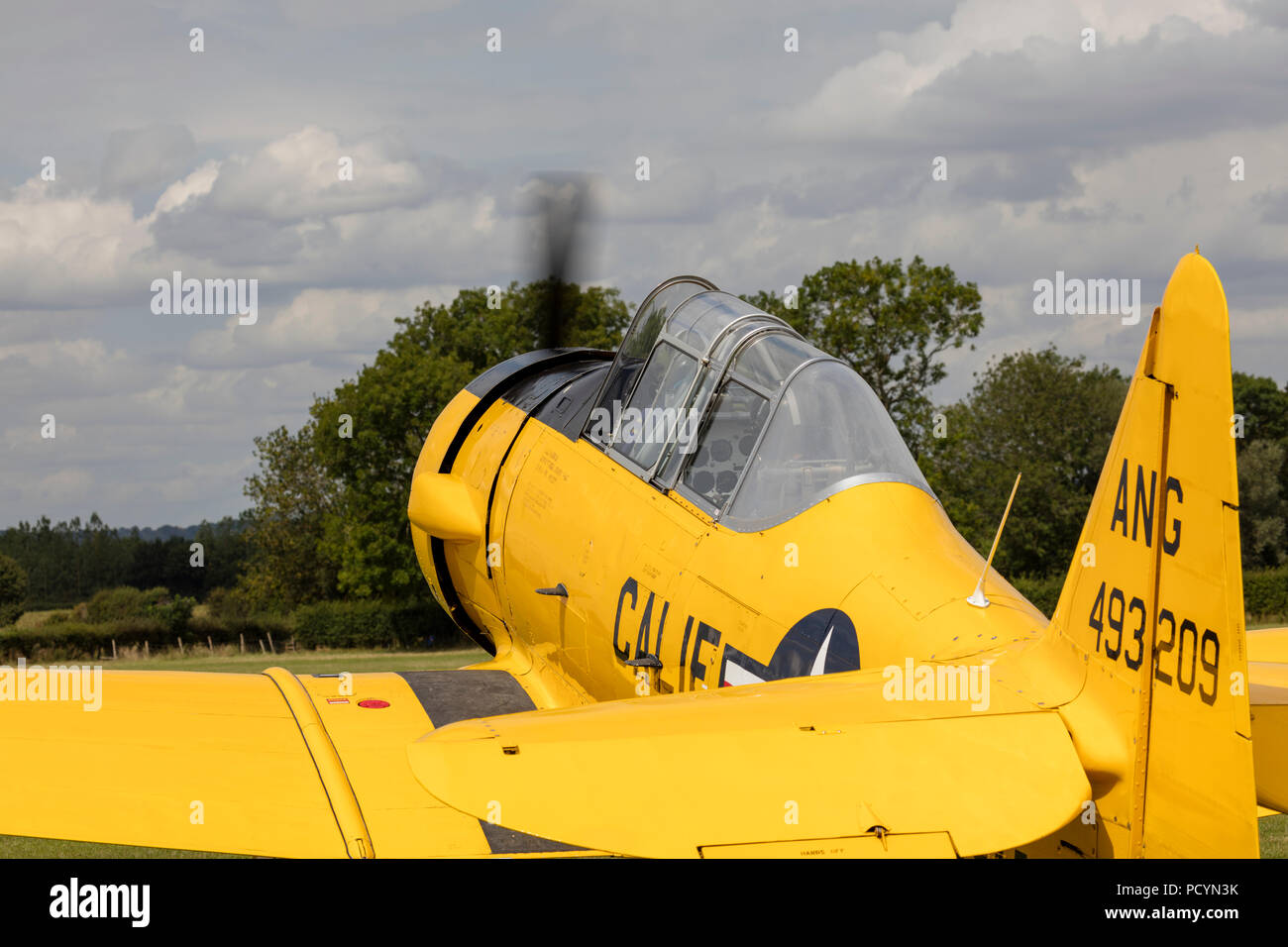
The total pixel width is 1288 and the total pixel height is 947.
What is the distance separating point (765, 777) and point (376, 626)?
33.2 meters

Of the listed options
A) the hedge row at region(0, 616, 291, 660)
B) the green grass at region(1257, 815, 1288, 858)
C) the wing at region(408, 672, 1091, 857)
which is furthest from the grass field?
the wing at region(408, 672, 1091, 857)

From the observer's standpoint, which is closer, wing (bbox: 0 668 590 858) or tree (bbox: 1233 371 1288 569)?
wing (bbox: 0 668 590 858)

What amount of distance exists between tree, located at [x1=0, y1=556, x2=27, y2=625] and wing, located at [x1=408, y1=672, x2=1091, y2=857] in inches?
1521

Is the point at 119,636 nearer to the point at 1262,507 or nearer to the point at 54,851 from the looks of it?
the point at 54,851

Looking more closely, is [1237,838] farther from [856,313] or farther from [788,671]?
[856,313]

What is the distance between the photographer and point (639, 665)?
17.1 ft

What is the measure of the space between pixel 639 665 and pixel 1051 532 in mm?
38581

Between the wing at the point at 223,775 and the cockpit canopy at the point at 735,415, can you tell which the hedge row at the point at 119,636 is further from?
the cockpit canopy at the point at 735,415

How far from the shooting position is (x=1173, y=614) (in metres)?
3.01

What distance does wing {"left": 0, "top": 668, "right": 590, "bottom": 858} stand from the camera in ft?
14.9

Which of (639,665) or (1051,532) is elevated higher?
(639,665)

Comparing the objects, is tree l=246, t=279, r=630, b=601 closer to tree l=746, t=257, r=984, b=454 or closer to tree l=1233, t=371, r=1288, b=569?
tree l=746, t=257, r=984, b=454

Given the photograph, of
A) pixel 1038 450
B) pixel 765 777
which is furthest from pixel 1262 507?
pixel 765 777

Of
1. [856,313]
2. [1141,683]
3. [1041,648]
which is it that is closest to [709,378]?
[1041,648]
